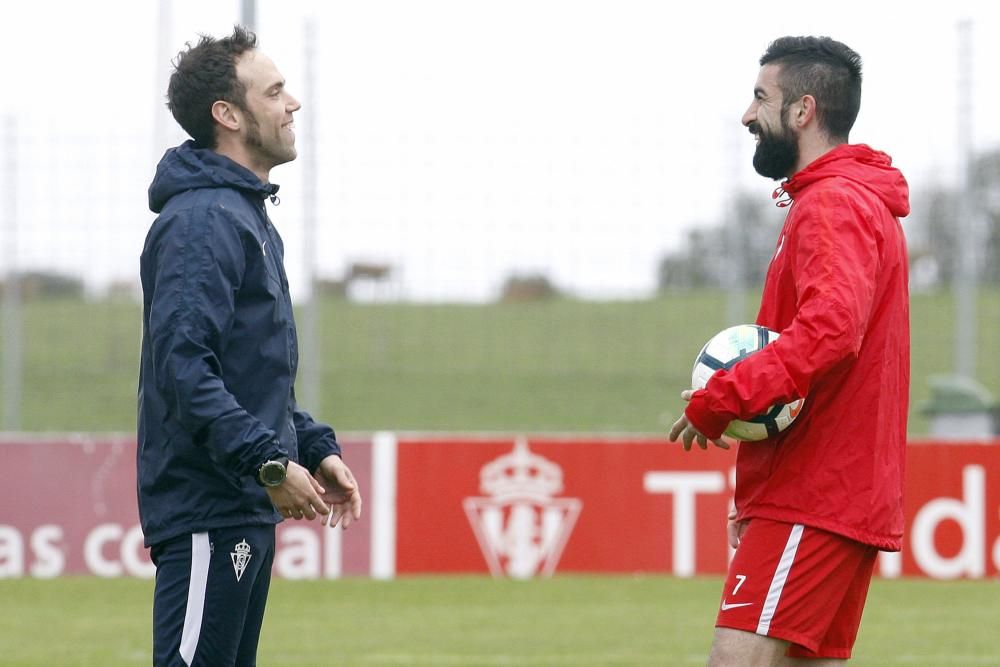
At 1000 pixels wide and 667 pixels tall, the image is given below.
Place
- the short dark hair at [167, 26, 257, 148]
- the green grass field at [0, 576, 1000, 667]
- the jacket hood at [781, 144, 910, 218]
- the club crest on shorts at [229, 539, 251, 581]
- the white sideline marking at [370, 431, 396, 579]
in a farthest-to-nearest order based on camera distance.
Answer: the white sideline marking at [370, 431, 396, 579] → the green grass field at [0, 576, 1000, 667] → the jacket hood at [781, 144, 910, 218] → the short dark hair at [167, 26, 257, 148] → the club crest on shorts at [229, 539, 251, 581]

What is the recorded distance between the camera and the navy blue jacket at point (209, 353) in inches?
142

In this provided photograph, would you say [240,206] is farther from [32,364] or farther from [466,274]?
[32,364]

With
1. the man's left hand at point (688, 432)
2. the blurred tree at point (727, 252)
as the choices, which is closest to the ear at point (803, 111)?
the man's left hand at point (688, 432)

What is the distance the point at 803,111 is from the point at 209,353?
1745 mm

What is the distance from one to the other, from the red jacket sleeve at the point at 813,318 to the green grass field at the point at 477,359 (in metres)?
8.26

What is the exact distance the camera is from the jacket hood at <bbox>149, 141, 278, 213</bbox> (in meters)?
3.84

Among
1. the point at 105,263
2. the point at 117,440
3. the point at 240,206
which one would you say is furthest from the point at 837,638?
the point at 105,263

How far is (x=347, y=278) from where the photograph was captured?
1228 cm

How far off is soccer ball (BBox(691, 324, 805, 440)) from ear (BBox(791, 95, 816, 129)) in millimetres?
572

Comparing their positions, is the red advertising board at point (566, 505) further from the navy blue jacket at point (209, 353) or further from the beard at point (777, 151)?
the navy blue jacket at point (209, 353)

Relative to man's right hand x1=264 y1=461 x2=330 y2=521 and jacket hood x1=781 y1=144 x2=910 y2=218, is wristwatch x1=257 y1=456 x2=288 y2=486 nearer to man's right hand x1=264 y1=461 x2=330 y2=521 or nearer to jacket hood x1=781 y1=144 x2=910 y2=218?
man's right hand x1=264 y1=461 x2=330 y2=521

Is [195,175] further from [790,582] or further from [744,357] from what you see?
[790,582]

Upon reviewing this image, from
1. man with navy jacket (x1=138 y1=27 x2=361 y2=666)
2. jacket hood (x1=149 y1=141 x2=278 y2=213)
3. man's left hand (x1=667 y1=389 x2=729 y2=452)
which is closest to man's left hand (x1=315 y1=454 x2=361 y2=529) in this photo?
man with navy jacket (x1=138 y1=27 x2=361 y2=666)

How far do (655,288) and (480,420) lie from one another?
248 cm
